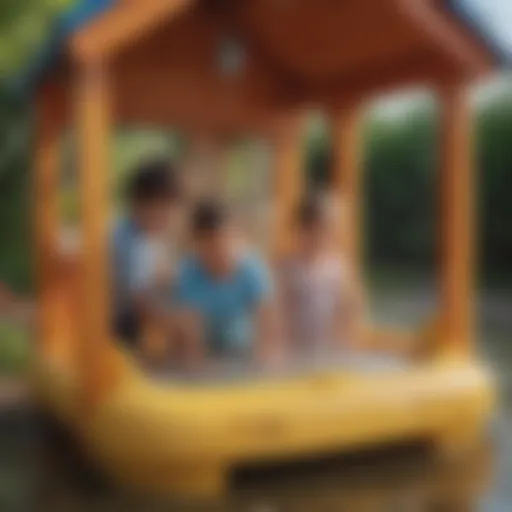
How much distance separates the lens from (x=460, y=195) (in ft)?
14.6

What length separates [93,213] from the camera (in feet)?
13.0

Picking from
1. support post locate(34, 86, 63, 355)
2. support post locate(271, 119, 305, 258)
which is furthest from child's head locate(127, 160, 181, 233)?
support post locate(271, 119, 305, 258)

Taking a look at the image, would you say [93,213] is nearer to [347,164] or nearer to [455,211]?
[455,211]

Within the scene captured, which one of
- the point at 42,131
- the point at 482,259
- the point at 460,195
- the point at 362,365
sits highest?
the point at 482,259

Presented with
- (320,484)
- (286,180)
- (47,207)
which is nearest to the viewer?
(320,484)

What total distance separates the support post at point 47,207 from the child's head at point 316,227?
1196 millimetres

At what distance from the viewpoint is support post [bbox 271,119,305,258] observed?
5512 millimetres

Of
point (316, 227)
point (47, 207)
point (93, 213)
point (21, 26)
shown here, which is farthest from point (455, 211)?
point (21, 26)

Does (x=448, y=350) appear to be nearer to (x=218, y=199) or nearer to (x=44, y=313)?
(x=218, y=199)

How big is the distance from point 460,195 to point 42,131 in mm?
1952

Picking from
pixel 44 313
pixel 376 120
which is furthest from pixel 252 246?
pixel 376 120

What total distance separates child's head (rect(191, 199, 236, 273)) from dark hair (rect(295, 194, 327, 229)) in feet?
1.29

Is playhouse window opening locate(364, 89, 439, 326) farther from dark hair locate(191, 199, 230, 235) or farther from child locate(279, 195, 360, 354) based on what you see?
dark hair locate(191, 199, 230, 235)

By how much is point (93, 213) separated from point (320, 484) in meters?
1.29
